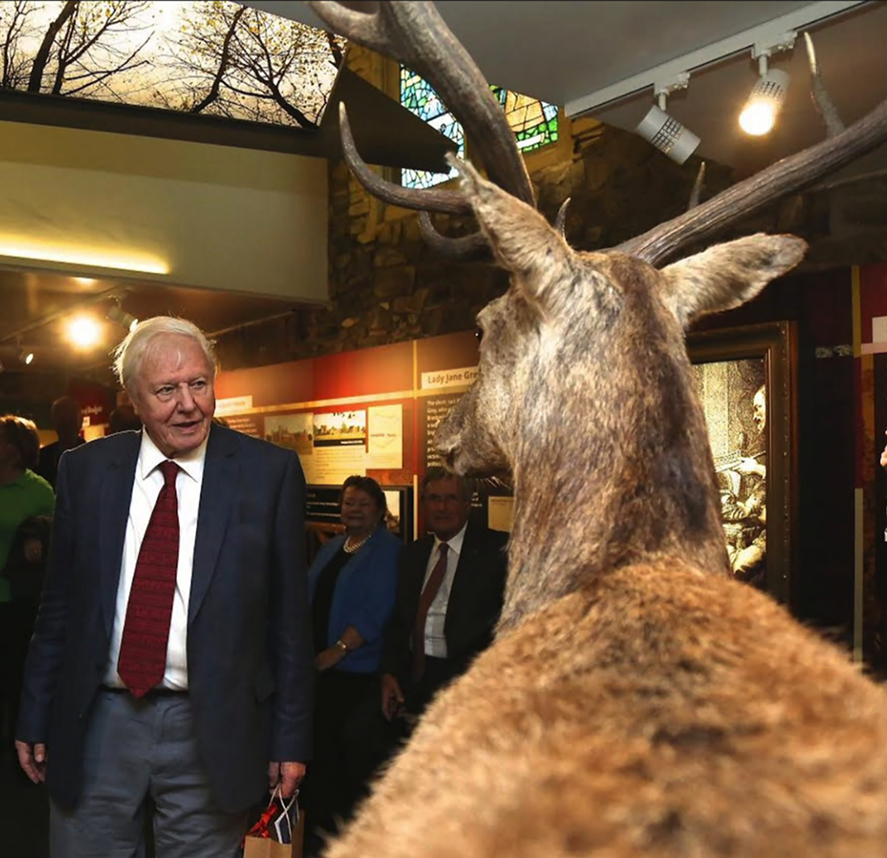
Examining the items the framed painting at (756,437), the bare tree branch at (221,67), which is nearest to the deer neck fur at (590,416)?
the bare tree branch at (221,67)

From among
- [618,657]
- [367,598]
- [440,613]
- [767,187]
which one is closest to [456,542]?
[440,613]

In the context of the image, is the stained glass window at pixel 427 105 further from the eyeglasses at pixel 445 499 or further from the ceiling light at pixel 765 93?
the ceiling light at pixel 765 93

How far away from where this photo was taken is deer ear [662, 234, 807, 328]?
1.90 m

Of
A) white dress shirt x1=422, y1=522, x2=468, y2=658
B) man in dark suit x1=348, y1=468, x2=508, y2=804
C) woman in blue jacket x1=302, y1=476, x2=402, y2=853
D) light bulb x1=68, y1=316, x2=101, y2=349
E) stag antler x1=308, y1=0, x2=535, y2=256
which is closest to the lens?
stag antler x1=308, y1=0, x2=535, y2=256

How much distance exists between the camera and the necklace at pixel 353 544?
4.59m

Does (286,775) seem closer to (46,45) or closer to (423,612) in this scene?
(423,612)

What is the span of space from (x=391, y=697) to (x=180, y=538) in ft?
6.58

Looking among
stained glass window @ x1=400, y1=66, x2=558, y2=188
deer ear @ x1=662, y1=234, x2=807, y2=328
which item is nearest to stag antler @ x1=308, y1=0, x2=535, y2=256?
deer ear @ x1=662, y1=234, x2=807, y2=328

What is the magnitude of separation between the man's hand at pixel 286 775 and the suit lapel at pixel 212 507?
48cm

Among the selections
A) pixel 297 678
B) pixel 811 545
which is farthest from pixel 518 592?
pixel 811 545

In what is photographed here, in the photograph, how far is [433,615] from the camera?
12.7ft

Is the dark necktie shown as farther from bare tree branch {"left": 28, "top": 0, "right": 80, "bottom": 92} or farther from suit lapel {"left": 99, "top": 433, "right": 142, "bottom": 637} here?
bare tree branch {"left": 28, "top": 0, "right": 80, "bottom": 92}

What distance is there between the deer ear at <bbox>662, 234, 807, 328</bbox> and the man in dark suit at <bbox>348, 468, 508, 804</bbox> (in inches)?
76.6

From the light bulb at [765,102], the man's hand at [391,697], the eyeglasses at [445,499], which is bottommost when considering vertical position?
the man's hand at [391,697]
